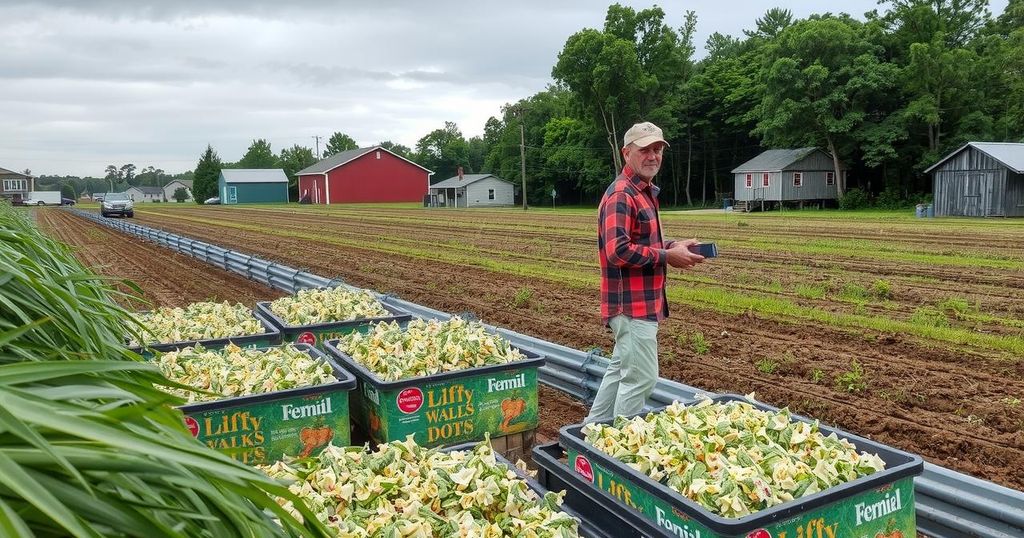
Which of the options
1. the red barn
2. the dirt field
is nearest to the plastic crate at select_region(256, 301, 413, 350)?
the dirt field

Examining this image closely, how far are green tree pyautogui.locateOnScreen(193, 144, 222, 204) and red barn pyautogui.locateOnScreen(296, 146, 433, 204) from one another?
12.8 meters

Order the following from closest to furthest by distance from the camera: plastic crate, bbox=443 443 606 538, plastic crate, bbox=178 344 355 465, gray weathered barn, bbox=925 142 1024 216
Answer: plastic crate, bbox=443 443 606 538 → plastic crate, bbox=178 344 355 465 → gray weathered barn, bbox=925 142 1024 216

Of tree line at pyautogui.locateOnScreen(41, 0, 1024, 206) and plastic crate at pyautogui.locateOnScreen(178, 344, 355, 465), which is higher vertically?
tree line at pyautogui.locateOnScreen(41, 0, 1024, 206)

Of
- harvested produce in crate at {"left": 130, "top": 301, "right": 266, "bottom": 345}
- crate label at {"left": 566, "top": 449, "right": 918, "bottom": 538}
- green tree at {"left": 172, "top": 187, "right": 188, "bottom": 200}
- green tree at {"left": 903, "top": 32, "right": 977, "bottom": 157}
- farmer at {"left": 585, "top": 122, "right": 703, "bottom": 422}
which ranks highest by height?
green tree at {"left": 903, "top": 32, "right": 977, "bottom": 157}

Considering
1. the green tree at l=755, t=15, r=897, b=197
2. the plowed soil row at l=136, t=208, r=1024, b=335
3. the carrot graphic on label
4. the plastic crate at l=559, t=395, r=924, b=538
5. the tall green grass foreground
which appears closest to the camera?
the tall green grass foreground

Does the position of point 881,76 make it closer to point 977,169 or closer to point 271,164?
point 977,169

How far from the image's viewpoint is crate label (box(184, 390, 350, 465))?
4.36 metres

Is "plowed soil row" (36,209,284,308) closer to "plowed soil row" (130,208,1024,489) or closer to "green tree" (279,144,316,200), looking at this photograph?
"plowed soil row" (130,208,1024,489)

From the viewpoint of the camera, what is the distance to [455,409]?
15.9ft

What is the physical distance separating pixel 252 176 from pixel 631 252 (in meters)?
92.2

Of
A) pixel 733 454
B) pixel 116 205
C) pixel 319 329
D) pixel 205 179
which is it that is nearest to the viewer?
pixel 733 454

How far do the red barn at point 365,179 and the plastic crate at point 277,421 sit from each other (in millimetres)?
75403

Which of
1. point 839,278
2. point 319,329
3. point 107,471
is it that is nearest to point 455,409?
point 319,329

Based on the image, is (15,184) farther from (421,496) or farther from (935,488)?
(935,488)
